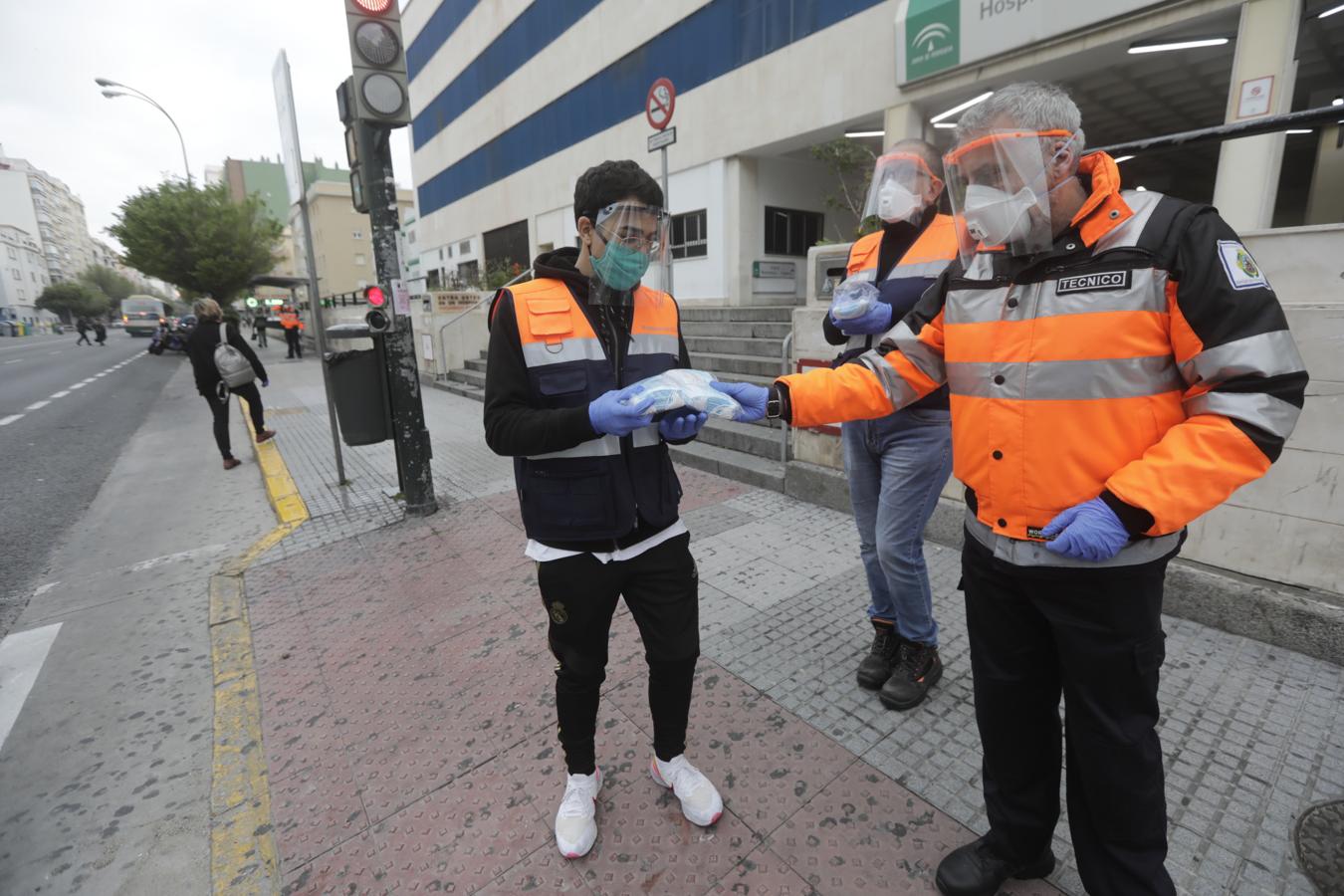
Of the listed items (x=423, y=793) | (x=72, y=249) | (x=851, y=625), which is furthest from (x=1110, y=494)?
(x=72, y=249)

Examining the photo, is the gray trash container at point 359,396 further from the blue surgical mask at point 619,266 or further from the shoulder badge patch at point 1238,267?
the shoulder badge patch at point 1238,267

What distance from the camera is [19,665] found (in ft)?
11.3

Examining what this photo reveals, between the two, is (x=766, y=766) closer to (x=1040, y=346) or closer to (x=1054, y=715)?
(x=1054, y=715)

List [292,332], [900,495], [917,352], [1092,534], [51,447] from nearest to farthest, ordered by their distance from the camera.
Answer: [1092,534], [917,352], [900,495], [51,447], [292,332]

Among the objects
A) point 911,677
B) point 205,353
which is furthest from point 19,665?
point 205,353

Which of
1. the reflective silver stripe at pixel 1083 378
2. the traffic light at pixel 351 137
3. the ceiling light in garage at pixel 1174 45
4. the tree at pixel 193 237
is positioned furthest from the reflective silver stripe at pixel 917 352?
the tree at pixel 193 237

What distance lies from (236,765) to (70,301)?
9436cm

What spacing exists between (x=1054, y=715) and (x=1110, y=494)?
0.78 m

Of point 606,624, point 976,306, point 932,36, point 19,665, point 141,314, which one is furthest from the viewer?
point 141,314

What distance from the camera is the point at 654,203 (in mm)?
1857

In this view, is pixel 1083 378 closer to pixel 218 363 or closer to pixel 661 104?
pixel 661 104

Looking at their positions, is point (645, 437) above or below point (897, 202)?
below

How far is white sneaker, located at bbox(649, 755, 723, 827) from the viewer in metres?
2.11

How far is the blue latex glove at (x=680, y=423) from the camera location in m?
1.77
